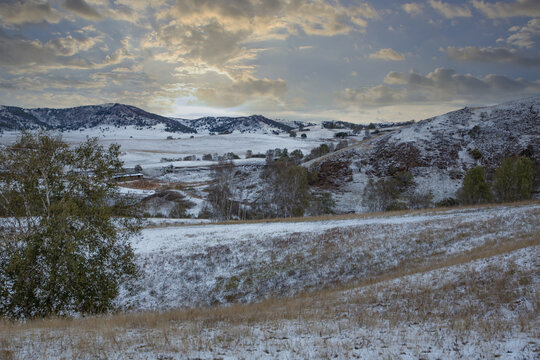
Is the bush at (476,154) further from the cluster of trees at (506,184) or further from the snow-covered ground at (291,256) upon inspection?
the snow-covered ground at (291,256)

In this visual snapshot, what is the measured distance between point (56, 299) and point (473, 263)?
23090mm

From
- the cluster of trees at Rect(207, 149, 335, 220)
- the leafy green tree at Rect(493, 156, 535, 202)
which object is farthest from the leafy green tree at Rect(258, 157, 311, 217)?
the leafy green tree at Rect(493, 156, 535, 202)

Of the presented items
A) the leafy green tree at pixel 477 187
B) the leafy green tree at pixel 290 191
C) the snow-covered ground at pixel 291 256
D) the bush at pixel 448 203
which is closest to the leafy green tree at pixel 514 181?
the leafy green tree at pixel 477 187

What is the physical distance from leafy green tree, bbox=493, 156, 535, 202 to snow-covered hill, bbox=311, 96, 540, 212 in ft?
74.5

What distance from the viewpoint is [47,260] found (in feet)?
48.9

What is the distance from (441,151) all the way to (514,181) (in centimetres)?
4892

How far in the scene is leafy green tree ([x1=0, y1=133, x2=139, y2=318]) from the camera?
14.8m

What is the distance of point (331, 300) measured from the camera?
15477mm

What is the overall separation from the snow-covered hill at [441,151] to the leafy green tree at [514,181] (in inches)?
894

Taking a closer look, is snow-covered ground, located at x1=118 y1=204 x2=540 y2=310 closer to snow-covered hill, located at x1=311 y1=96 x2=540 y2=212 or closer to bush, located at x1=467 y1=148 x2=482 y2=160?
snow-covered hill, located at x1=311 y1=96 x2=540 y2=212

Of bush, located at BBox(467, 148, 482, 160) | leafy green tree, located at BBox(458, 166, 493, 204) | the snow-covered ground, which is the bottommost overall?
the snow-covered ground

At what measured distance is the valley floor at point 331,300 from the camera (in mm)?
8180

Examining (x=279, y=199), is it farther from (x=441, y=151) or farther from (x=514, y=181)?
(x=441, y=151)

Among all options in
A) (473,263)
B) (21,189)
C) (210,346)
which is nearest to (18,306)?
(21,189)
